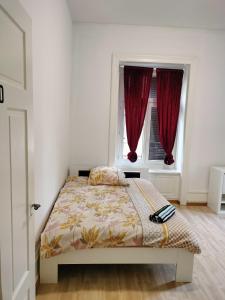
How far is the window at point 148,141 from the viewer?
14.1 feet

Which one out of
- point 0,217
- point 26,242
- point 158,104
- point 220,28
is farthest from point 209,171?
point 0,217

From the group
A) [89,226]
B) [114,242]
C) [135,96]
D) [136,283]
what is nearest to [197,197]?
[135,96]

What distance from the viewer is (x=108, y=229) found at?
6.68 feet

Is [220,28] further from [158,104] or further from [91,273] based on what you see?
[91,273]

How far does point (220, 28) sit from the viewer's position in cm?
377

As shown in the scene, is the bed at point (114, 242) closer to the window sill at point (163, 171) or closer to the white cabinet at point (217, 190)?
the white cabinet at point (217, 190)

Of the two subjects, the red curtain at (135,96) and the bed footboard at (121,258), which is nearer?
the bed footboard at (121,258)

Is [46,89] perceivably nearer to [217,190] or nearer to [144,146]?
[144,146]

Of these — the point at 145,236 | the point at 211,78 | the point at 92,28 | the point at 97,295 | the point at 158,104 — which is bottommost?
the point at 97,295

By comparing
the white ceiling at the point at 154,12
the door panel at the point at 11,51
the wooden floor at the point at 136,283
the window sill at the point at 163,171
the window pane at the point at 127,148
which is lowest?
the wooden floor at the point at 136,283

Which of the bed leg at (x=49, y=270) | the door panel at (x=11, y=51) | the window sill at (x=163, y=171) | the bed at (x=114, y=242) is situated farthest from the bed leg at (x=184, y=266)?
the window sill at (x=163, y=171)

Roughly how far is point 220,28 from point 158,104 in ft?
5.01

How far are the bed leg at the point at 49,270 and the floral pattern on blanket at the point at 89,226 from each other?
10 cm

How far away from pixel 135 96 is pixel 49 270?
3.05 m
